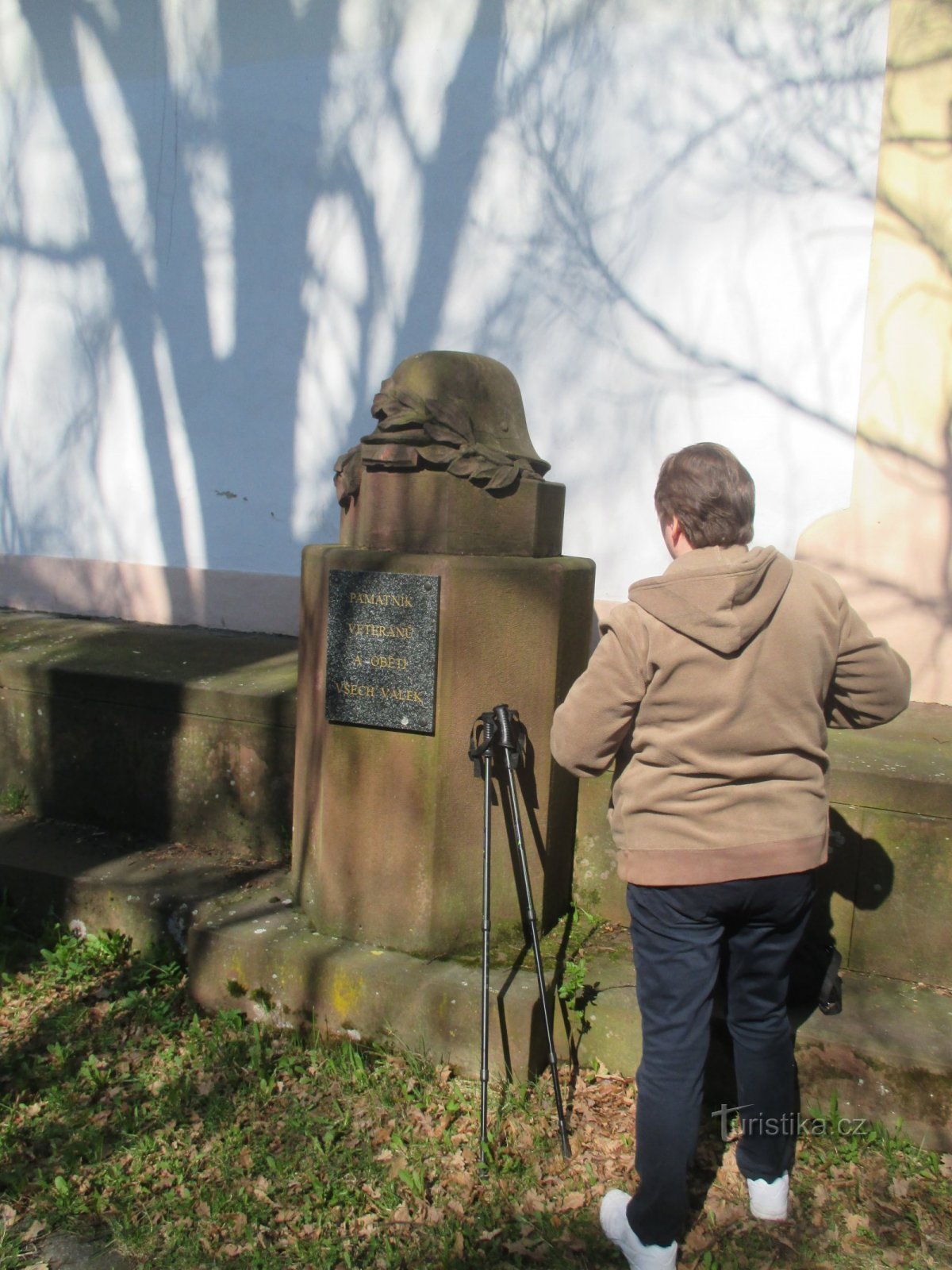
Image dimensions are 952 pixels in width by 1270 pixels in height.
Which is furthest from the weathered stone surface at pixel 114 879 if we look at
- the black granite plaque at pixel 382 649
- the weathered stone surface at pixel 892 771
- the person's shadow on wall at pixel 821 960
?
the weathered stone surface at pixel 892 771

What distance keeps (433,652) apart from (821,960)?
4.86 ft

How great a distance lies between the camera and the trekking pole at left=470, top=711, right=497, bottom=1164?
2.98m

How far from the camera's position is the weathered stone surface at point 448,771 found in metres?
3.43

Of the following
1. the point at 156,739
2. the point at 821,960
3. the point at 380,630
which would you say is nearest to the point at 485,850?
the point at 380,630

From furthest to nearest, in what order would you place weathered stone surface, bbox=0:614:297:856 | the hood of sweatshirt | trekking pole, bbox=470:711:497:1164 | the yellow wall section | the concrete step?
the yellow wall section < weathered stone surface, bbox=0:614:297:856 < the concrete step < trekking pole, bbox=470:711:497:1164 < the hood of sweatshirt

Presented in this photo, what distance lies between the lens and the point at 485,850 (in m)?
3.26

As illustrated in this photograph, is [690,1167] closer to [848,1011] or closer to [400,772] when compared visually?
[848,1011]

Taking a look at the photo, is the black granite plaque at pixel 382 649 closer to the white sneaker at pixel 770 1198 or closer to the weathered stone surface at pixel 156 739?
the weathered stone surface at pixel 156 739

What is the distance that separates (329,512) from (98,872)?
98.9 inches

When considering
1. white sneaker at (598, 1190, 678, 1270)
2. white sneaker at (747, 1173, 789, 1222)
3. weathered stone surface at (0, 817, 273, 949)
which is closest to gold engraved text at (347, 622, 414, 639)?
weathered stone surface at (0, 817, 273, 949)

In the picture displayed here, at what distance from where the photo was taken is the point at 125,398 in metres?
6.81

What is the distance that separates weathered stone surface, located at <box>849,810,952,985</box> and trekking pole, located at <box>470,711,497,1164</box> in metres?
1.21

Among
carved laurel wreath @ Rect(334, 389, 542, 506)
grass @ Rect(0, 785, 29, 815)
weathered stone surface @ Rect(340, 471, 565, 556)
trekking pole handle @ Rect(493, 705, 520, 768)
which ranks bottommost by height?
grass @ Rect(0, 785, 29, 815)

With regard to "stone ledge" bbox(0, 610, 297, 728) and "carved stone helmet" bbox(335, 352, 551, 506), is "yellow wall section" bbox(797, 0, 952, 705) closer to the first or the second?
"carved stone helmet" bbox(335, 352, 551, 506)
